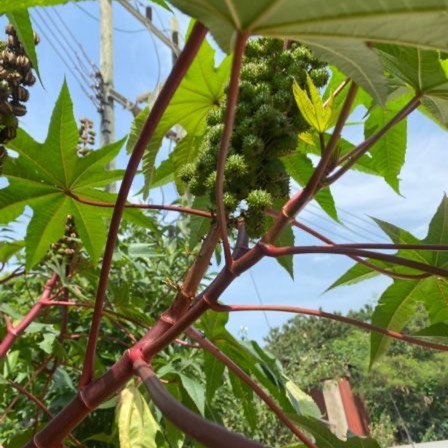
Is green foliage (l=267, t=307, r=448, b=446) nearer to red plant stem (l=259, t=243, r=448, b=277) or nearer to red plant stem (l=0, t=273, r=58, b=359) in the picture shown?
red plant stem (l=0, t=273, r=58, b=359)

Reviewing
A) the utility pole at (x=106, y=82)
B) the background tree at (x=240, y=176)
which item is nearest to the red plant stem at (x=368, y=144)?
the background tree at (x=240, y=176)

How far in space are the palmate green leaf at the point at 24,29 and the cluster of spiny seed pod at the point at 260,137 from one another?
0.70ft

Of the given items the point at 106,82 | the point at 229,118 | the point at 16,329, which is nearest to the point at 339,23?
the point at 229,118

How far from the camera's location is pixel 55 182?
91cm

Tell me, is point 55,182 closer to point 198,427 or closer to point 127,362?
point 127,362

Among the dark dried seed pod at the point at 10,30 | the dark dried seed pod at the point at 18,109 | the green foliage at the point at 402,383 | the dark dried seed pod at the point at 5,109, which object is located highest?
the green foliage at the point at 402,383

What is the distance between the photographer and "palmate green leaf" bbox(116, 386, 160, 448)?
0.79 meters

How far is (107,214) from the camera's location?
988mm

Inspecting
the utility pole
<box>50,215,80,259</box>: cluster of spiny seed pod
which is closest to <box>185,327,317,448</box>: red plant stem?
<box>50,215,80,259</box>: cluster of spiny seed pod

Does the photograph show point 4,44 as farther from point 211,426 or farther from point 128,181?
point 211,426

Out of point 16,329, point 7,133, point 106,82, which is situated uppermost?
point 106,82

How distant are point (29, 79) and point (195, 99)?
37 centimetres

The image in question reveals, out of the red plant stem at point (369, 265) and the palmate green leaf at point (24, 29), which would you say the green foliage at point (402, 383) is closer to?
the red plant stem at point (369, 265)

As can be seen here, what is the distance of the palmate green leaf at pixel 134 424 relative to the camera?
2.59 feet
